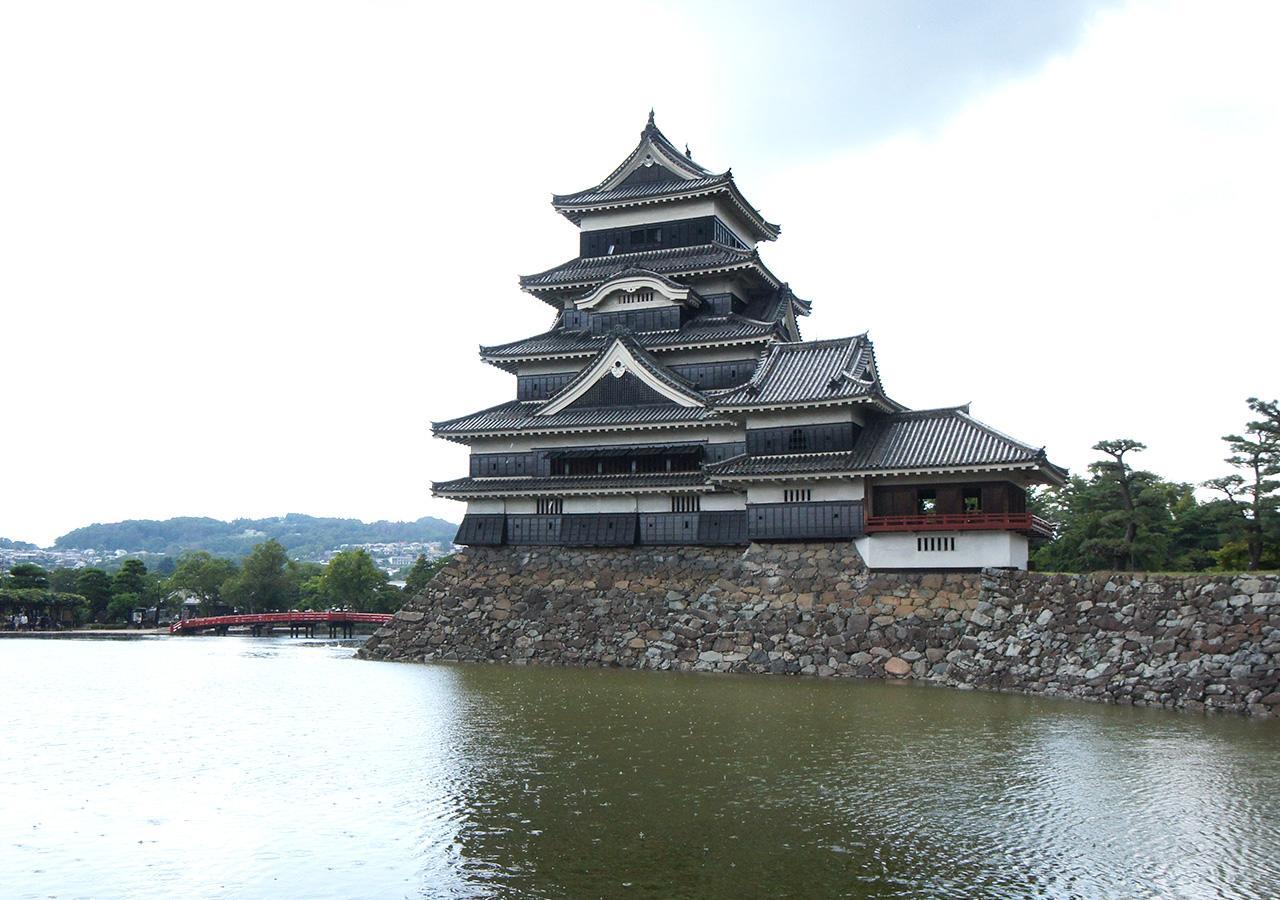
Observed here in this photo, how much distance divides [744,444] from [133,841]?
26.1 metres

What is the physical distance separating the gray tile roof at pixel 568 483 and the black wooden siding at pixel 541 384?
3987 mm

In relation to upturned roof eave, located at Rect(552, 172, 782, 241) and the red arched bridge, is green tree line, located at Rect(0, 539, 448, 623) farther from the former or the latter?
upturned roof eave, located at Rect(552, 172, 782, 241)

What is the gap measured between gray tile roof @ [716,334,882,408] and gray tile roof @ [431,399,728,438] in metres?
1.61

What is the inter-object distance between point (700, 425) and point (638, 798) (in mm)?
22788

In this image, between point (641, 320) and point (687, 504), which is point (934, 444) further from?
point (641, 320)

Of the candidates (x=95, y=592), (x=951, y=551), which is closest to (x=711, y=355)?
(x=951, y=551)

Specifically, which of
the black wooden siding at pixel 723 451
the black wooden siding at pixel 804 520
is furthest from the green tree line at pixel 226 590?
the black wooden siding at pixel 804 520

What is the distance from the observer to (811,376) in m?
34.5

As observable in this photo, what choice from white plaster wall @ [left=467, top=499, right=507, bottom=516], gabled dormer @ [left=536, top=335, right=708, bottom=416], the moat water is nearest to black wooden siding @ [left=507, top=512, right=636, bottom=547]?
white plaster wall @ [left=467, top=499, right=507, bottom=516]

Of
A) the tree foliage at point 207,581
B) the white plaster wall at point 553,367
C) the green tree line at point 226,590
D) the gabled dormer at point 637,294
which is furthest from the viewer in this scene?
the tree foliage at point 207,581

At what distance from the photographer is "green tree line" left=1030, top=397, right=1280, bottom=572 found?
31.0 meters

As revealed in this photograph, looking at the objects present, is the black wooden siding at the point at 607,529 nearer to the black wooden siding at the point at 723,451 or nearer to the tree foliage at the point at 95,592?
the black wooden siding at the point at 723,451

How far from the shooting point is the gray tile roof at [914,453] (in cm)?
3014

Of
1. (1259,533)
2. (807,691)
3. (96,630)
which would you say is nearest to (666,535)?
(807,691)
